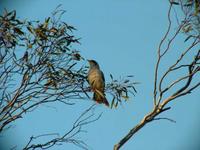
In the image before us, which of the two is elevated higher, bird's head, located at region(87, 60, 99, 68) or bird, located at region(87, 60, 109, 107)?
bird's head, located at region(87, 60, 99, 68)

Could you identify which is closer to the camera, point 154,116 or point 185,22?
point 154,116

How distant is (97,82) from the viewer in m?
12.6

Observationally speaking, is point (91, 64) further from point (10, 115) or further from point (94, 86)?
point (10, 115)

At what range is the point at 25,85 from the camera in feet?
33.4

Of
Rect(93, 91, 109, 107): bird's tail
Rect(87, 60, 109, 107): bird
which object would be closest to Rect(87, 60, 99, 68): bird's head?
Rect(87, 60, 109, 107): bird

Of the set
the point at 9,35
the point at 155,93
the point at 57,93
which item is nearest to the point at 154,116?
the point at 155,93

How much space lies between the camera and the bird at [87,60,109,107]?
38.3 feet

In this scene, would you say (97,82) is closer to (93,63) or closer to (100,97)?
(93,63)

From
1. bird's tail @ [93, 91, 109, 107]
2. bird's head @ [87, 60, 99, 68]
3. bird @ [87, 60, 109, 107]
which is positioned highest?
bird's head @ [87, 60, 99, 68]

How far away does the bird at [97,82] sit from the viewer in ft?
38.3

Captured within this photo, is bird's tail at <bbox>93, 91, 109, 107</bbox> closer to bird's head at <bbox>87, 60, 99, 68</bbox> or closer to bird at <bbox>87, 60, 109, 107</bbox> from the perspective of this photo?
bird at <bbox>87, 60, 109, 107</bbox>

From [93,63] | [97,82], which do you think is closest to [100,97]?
[97,82]

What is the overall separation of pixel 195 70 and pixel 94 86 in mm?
2974

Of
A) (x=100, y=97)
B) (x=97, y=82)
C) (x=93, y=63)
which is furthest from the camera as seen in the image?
(x=93, y=63)
